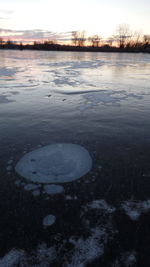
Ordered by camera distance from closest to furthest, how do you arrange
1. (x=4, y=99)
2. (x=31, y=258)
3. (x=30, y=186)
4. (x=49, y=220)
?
(x=31, y=258)
(x=49, y=220)
(x=30, y=186)
(x=4, y=99)

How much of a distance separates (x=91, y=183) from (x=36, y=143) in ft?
5.36

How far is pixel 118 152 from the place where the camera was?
10.6ft

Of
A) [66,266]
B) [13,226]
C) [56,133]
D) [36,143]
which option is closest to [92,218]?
[66,266]

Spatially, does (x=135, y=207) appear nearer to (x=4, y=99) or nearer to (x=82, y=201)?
(x=82, y=201)

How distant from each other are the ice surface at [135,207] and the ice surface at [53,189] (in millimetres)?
923

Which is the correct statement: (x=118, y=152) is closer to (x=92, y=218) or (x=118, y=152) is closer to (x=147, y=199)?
(x=147, y=199)

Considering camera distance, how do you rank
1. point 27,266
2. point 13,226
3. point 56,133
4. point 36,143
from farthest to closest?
point 56,133, point 36,143, point 13,226, point 27,266

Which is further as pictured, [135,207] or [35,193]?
[35,193]

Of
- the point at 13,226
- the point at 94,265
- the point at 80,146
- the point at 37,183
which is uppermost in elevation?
the point at 80,146

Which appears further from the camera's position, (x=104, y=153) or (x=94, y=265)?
(x=104, y=153)

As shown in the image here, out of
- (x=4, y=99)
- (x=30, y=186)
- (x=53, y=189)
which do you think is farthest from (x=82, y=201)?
(x=4, y=99)

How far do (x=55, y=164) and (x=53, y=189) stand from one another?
0.55 metres

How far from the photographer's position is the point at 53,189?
230cm

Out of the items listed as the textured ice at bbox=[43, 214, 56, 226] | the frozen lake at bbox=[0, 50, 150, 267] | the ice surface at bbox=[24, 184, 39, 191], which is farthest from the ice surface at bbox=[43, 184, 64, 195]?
the textured ice at bbox=[43, 214, 56, 226]
